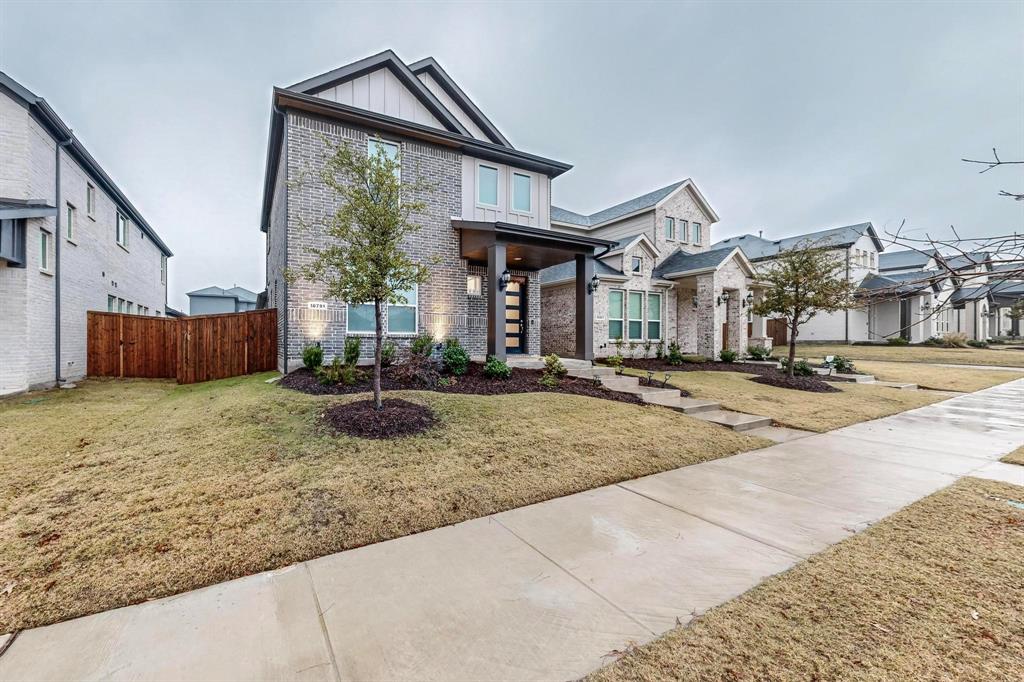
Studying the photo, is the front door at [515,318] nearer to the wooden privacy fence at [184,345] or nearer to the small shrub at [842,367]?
the wooden privacy fence at [184,345]

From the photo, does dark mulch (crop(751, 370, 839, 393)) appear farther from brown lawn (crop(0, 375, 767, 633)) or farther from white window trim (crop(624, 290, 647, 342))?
brown lawn (crop(0, 375, 767, 633))

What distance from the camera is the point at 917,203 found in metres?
2.72

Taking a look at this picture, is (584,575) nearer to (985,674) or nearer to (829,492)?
(985,674)

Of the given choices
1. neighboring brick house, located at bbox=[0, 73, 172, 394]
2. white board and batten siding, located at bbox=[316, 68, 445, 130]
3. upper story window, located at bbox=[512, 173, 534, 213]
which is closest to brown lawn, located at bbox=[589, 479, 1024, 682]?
upper story window, located at bbox=[512, 173, 534, 213]

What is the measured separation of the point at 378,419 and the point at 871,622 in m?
5.24

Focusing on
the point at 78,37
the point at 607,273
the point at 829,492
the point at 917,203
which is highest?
the point at 78,37

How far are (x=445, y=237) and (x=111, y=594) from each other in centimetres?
952

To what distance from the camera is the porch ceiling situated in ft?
33.0

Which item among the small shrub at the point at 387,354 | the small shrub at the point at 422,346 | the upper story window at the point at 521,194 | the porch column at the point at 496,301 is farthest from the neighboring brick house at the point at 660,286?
the small shrub at the point at 387,354

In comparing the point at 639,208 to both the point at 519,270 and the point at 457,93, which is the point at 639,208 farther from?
the point at 457,93

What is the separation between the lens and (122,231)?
15.2 metres

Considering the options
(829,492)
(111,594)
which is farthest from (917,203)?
(111,594)

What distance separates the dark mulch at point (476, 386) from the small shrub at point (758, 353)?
11.4m

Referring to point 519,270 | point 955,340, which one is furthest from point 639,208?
point 955,340
